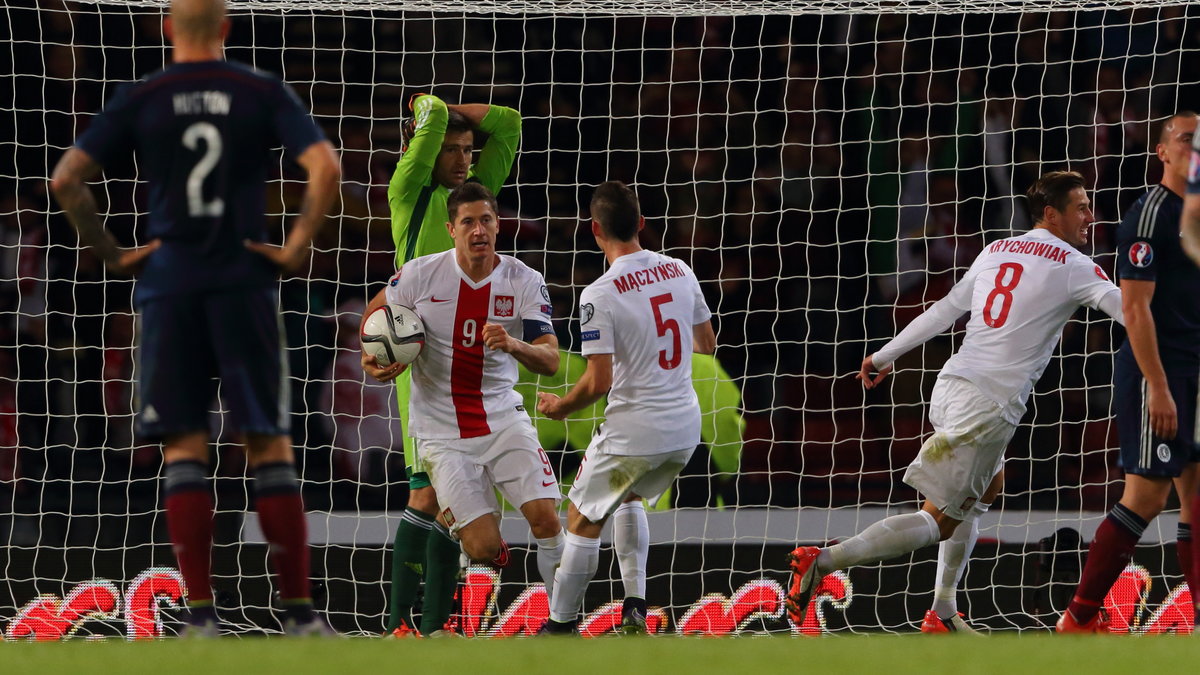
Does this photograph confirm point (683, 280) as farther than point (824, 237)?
No

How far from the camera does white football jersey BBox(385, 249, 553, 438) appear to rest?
226 inches

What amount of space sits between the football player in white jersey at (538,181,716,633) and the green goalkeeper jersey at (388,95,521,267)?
0.72 meters

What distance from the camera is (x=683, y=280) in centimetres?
596

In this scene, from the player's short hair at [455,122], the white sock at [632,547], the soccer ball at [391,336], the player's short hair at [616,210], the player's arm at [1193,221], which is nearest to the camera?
the player's arm at [1193,221]

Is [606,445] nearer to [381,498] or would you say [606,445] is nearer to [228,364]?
[228,364]

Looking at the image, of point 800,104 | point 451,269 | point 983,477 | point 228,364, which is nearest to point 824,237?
point 800,104

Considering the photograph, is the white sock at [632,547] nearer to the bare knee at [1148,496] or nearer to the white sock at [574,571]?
the white sock at [574,571]

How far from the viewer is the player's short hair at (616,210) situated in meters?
5.88

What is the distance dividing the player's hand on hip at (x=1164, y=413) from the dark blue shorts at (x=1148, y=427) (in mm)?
39

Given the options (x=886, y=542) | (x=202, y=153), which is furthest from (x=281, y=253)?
(x=886, y=542)

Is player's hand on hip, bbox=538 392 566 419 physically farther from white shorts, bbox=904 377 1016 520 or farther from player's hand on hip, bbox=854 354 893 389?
white shorts, bbox=904 377 1016 520

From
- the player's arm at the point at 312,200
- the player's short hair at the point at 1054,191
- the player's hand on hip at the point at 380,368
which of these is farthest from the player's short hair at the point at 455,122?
the player's arm at the point at 312,200

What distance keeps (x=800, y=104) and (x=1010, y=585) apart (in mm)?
4159

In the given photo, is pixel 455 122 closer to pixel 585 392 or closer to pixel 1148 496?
pixel 585 392
